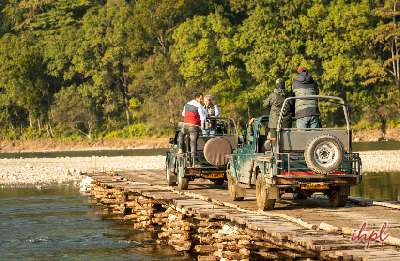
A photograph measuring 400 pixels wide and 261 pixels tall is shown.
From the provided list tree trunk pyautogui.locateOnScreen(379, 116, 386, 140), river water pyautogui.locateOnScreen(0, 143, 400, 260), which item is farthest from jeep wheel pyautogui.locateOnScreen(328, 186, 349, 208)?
tree trunk pyautogui.locateOnScreen(379, 116, 386, 140)

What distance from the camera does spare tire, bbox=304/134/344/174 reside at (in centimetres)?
1836

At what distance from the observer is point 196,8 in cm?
10919

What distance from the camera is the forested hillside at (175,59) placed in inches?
3708

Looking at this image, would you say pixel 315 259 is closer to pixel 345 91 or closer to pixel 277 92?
pixel 277 92

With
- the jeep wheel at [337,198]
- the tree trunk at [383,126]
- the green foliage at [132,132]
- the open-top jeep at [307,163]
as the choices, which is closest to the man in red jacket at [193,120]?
the open-top jeep at [307,163]

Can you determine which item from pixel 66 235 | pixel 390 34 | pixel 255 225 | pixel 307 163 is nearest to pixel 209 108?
pixel 66 235

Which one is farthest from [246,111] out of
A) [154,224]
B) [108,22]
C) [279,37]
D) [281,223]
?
[281,223]

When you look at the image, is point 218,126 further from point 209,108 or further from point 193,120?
point 193,120

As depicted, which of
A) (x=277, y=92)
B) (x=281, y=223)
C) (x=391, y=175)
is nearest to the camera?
(x=281, y=223)

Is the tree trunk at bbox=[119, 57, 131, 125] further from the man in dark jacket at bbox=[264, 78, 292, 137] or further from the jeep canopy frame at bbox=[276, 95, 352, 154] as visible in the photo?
the jeep canopy frame at bbox=[276, 95, 352, 154]

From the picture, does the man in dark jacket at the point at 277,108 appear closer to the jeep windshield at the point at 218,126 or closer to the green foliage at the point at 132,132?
the jeep windshield at the point at 218,126

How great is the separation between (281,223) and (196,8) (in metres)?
93.9

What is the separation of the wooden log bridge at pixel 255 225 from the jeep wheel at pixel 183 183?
24 cm

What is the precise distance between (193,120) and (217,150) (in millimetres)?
1264
